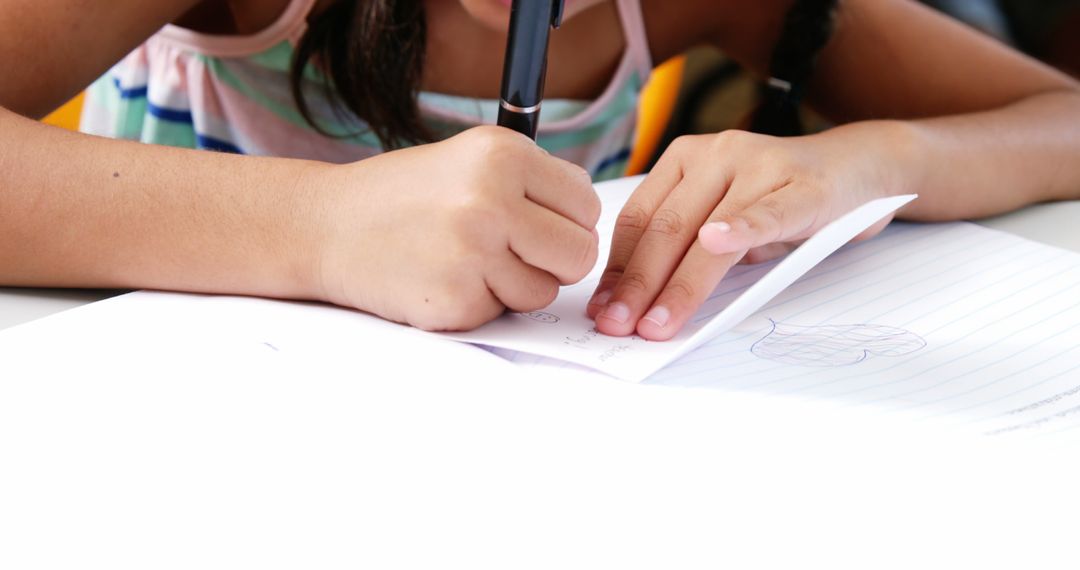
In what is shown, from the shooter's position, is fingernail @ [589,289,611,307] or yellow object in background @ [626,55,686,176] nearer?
fingernail @ [589,289,611,307]

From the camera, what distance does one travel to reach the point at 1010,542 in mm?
271

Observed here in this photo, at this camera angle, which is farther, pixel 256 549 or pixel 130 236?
pixel 130 236

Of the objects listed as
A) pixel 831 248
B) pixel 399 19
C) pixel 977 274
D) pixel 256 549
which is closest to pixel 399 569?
pixel 256 549

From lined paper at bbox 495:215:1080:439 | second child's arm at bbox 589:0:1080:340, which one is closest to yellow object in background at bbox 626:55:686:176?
second child's arm at bbox 589:0:1080:340

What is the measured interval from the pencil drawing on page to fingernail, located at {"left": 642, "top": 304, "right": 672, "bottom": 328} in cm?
4

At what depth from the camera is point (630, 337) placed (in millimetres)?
403

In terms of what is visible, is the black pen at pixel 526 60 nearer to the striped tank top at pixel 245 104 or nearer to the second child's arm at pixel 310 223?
the second child's arm at pixel 310 223

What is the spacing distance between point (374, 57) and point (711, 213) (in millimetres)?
300

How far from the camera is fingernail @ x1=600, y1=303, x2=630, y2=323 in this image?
1.32ft

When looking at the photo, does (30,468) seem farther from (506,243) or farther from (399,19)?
(399,19)

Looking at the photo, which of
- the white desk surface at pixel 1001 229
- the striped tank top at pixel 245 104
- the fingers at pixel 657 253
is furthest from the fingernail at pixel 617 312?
the striped tank top at pixel 245 104

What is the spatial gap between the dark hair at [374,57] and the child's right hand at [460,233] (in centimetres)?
26

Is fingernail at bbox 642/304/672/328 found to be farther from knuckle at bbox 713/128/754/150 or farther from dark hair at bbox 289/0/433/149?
dark hair at bbox 289/0/433/149

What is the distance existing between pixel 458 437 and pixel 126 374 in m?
0.13
